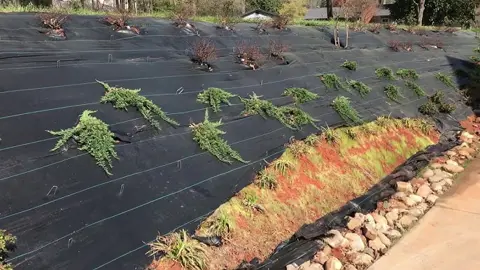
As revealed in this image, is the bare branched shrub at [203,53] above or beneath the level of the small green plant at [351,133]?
above

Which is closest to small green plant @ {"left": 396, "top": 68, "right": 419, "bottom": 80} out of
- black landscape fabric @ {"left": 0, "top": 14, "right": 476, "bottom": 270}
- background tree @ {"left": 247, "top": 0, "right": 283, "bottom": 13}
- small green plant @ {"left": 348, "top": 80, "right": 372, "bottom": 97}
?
small green plant @ {"left": 348, "top": 80, "right": 372, "bottom": 97}

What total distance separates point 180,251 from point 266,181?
175 centimetres

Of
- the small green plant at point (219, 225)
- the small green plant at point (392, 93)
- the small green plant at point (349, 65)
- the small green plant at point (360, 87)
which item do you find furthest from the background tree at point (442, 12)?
the small green plant at point (219, 225)

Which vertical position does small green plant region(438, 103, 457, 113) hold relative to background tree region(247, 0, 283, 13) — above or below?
below

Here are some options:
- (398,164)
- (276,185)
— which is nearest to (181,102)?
(276,185)

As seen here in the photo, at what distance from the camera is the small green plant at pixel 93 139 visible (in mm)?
4195

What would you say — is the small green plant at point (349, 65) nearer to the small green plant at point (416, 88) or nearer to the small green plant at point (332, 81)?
the small green plant at point (332, 81)

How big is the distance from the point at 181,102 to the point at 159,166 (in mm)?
1399

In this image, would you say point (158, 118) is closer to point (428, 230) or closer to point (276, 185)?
point (276, 185)

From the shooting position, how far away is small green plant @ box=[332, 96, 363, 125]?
760 centimetres

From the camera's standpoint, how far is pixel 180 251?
3826 millimetres

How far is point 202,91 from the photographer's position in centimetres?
623

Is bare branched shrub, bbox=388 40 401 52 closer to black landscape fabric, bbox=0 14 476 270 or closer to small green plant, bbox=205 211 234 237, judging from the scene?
black landscape fabric, bbox=0 14 476 270

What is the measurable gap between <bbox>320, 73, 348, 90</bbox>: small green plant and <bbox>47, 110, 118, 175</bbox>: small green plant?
5140mm
